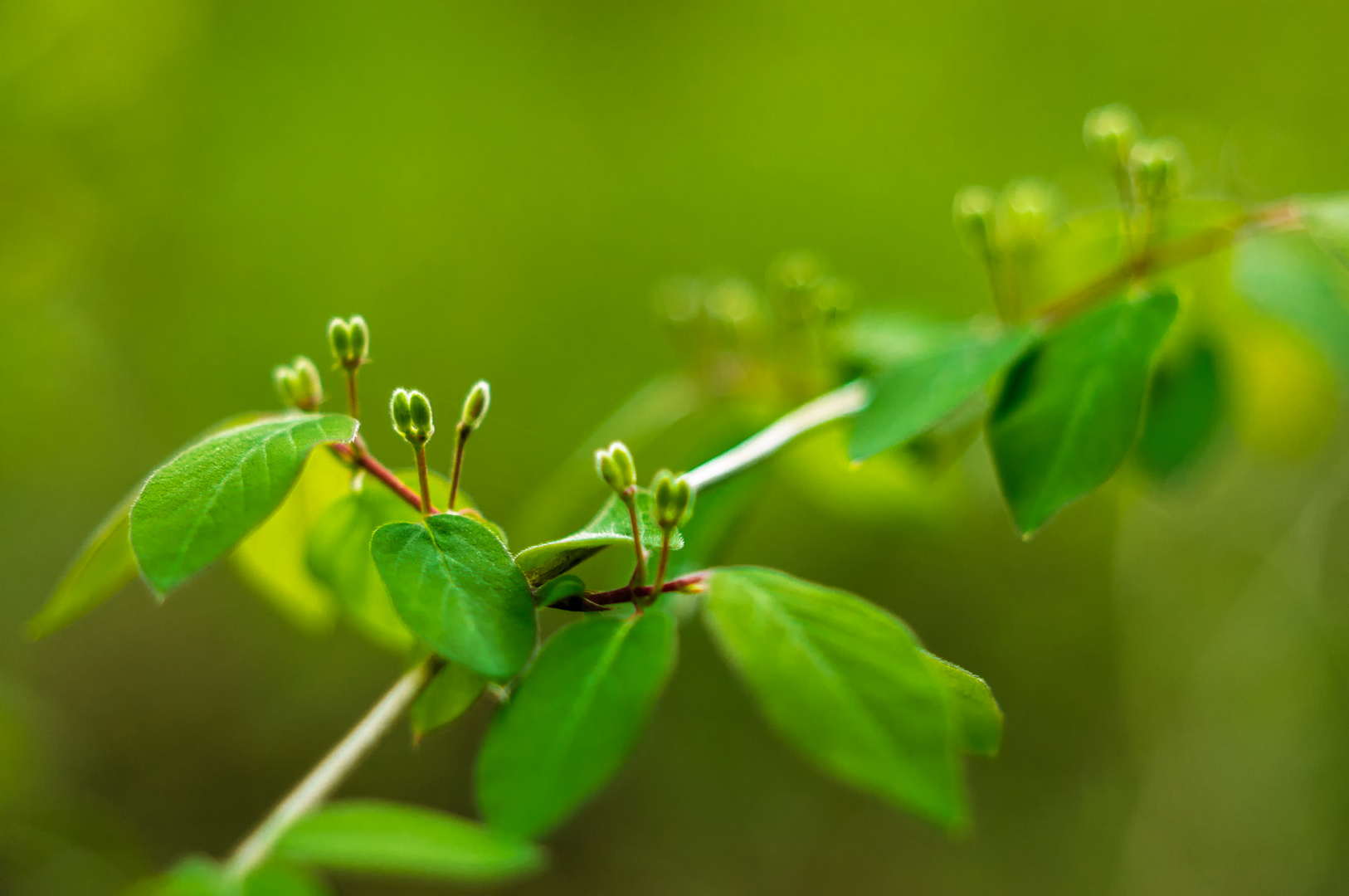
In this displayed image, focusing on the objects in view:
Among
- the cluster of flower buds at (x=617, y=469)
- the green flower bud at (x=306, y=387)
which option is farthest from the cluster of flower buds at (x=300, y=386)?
the cluster of flower buds at (x=617, y=469)

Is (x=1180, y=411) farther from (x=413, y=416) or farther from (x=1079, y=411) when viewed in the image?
(x=413, y=416)

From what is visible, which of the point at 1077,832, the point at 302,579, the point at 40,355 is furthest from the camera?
the point at 1077,832

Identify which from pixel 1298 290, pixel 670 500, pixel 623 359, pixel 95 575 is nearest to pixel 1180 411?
pixel 1298 290

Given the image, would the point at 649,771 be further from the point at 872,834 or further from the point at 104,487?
the point at 104,487

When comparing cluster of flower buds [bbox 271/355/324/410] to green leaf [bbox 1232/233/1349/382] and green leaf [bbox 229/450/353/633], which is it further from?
green leaf [bbox 1232/233/1349/382]

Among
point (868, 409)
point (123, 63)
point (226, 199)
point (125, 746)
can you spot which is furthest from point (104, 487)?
point (868, 409)

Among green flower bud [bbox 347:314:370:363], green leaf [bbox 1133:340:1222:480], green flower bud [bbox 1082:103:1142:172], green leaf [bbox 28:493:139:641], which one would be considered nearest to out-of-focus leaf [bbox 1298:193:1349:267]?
green flower bud [bbox 1082:103:1142:172]

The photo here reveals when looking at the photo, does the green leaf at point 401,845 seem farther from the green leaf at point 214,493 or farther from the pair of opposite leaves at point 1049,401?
the pair of opposite leaves at point 1049,401
